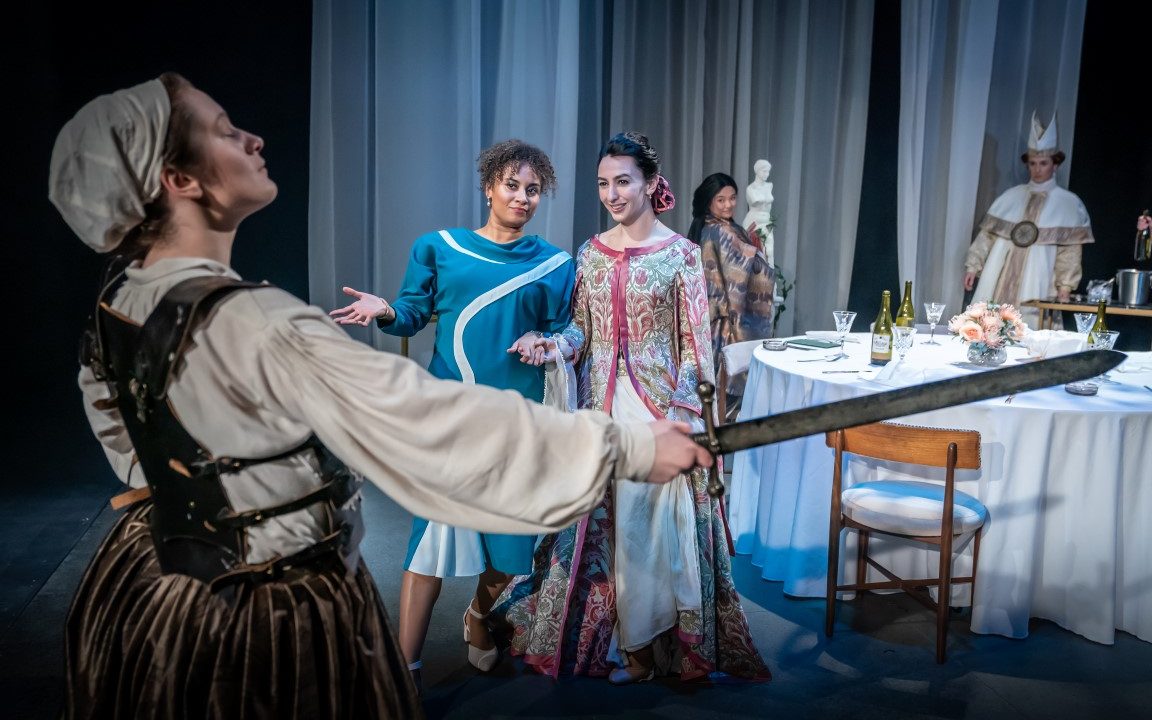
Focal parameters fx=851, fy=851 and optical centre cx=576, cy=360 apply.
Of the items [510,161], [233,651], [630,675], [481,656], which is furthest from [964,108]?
[233,651]

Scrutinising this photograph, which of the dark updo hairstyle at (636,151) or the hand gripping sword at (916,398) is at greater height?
the dark updo hairstyle at (636,151)

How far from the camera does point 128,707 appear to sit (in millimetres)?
1003

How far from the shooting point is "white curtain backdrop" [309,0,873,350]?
4.62m

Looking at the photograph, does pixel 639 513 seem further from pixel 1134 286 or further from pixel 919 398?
pixel 1134 286

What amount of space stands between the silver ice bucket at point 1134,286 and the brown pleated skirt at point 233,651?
5.25m

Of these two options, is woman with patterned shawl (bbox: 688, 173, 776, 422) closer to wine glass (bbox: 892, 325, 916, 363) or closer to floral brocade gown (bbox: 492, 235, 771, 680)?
wine glass (bbox: 892, 325, 916, 363)

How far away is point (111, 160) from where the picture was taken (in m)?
0.94

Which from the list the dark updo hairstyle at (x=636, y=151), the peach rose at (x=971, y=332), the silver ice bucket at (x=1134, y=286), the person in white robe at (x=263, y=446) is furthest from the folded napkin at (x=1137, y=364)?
the person in white robe at (x=263, y=446)

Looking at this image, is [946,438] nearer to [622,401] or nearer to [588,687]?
[622,401]

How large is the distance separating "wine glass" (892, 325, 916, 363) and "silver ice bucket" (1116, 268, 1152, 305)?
2.83m

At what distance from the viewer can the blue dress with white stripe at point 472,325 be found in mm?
2176

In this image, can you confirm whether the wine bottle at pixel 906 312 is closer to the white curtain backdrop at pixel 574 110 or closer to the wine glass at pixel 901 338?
the wine glass at pixel 901 338

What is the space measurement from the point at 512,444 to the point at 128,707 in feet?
1.85

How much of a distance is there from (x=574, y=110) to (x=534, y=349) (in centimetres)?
306
